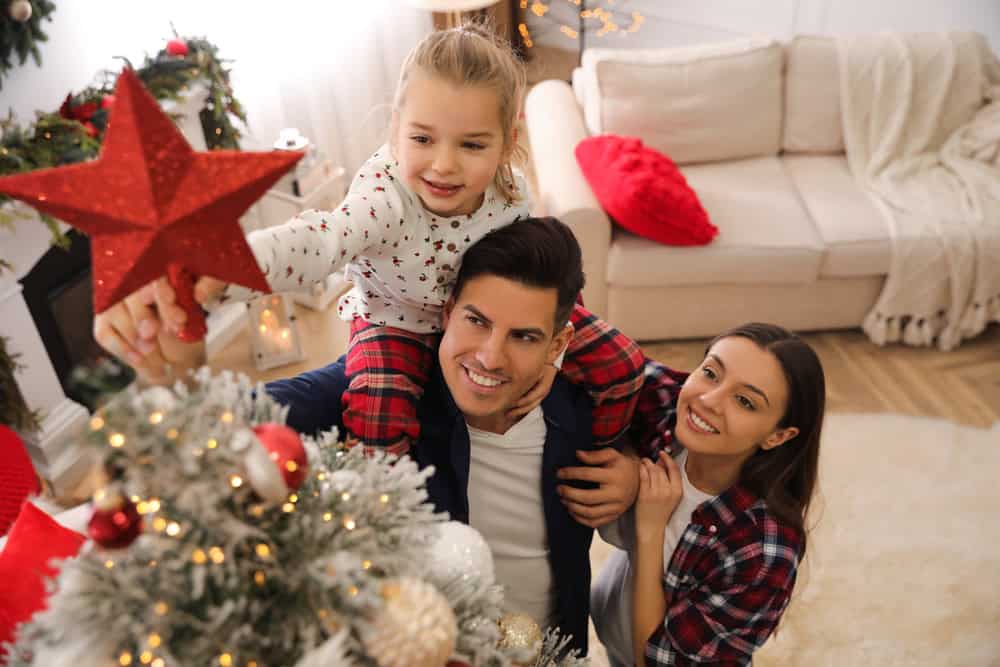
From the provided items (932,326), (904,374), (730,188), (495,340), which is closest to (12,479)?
(495,340)

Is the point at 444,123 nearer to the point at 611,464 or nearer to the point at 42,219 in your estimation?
the point at 611,464

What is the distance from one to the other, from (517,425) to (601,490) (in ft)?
0.59

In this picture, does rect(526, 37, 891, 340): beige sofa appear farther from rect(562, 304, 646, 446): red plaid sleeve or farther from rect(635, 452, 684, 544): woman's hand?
rect(635, 452, 684, 544): woman's hand

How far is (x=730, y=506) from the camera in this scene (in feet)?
4.01

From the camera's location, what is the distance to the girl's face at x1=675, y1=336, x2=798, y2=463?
1.19m

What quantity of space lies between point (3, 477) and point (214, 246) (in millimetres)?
1022

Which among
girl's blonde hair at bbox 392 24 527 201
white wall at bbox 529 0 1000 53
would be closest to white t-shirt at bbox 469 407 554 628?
girl's blonde hair at bbox 392 24 527 201

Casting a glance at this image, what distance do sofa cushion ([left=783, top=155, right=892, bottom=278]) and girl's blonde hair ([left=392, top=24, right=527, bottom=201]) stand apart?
185 centimetres

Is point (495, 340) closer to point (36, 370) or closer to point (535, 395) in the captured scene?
point (535, 395)

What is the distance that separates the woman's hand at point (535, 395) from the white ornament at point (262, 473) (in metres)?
0.76

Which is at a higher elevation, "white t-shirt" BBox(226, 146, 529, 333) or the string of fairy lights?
"white t-shirt" BBox(226, 146, 529, 333)

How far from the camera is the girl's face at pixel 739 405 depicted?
46.8 inches

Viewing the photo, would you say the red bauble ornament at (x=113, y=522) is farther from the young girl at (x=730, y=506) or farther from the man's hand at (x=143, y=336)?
the young girl at (x=730, y=506)

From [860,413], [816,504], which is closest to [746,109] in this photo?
[860,413]
